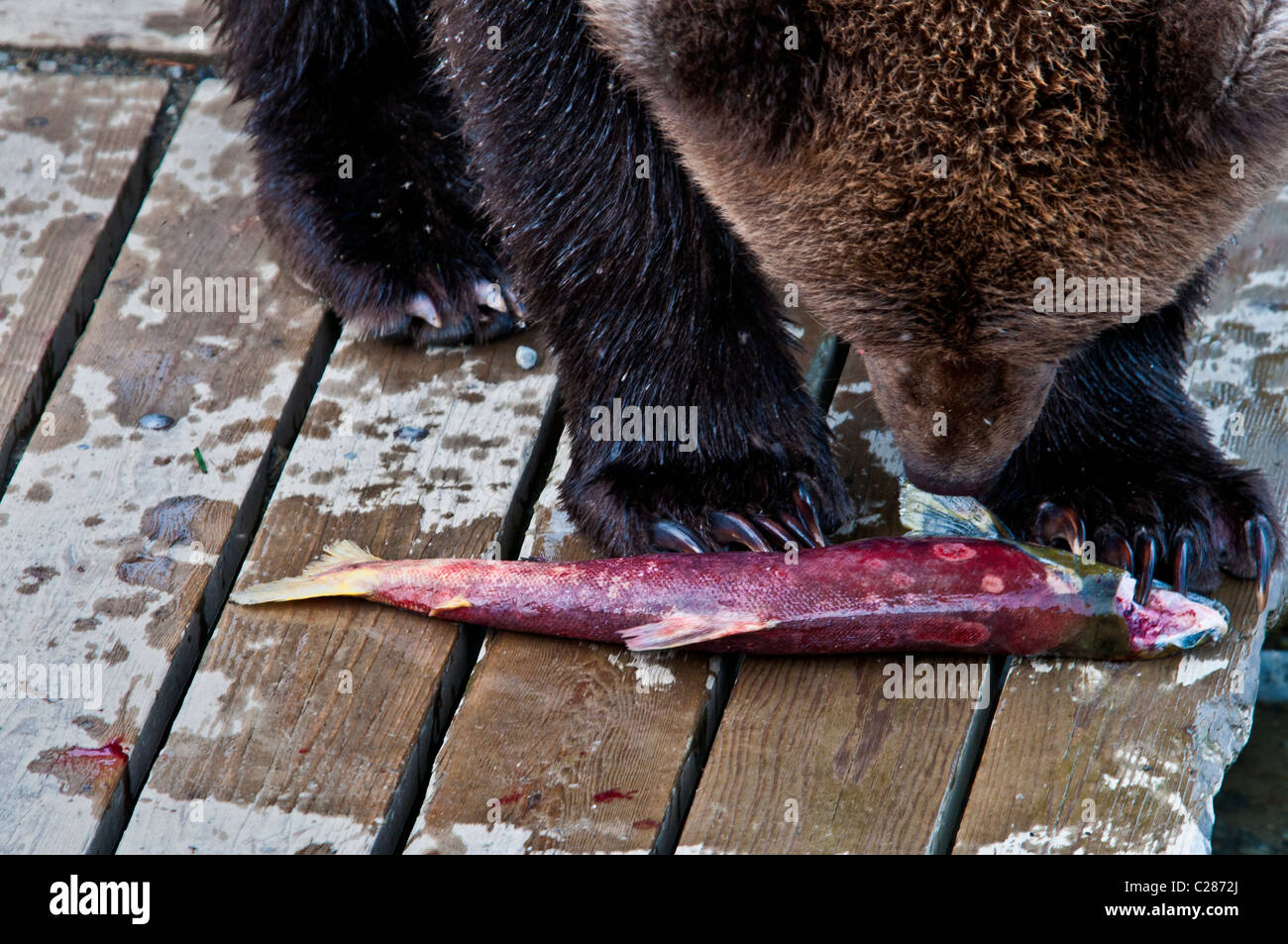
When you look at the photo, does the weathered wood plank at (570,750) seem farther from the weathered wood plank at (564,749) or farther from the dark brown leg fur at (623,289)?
the dark brown leg fur at (623,289)

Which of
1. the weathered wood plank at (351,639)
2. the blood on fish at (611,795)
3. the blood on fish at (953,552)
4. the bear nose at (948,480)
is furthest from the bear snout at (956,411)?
the weathered wood plank at (351,639)

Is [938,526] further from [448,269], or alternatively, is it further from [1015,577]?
[448,269]

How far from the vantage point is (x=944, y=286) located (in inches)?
91.4

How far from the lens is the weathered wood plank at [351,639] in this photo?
2.72m

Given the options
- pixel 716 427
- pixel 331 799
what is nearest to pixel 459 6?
→ pixel 716 427

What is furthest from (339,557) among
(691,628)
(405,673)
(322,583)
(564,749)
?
(691,628)

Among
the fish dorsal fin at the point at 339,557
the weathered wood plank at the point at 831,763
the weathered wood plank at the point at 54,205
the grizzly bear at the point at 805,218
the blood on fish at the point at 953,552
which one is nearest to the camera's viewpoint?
the grizzly bear at the point at 805,218

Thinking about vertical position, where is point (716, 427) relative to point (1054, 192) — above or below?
below

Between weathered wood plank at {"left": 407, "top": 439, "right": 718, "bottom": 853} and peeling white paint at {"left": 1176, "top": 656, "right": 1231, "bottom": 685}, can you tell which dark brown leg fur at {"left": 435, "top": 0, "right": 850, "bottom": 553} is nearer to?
weathered wood plank at {"left": 407, "top": 439, "right": 718, "bottom": 853}

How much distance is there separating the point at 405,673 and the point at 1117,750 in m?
1.25

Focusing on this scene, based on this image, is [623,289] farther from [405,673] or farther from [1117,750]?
[1117,750]

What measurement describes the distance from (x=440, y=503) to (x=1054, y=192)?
1.49m

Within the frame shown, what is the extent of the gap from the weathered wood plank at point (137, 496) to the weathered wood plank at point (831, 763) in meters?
1.01

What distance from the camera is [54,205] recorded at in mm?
3908
